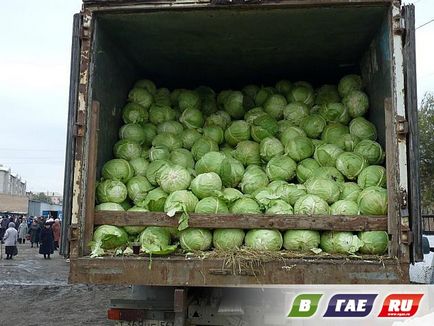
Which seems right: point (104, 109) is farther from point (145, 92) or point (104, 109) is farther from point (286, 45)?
point (286, 45)

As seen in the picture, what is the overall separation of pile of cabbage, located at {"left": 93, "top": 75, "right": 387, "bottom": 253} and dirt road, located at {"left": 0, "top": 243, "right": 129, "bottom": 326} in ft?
12.1

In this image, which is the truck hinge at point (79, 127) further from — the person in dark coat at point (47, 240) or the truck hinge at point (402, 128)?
the person in dark coat at point (47, 240)

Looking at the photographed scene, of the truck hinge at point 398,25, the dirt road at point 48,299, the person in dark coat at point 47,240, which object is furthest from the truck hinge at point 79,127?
the person in dark coat at point 47,240

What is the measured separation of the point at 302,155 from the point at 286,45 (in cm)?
112

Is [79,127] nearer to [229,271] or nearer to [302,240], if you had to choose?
[229,271]

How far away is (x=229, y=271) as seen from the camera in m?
3.52

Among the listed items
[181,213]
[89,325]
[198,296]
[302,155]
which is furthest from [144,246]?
[89,325]

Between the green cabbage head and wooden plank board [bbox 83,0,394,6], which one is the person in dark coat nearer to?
wooden plank board [bbox 83,0,394,6]

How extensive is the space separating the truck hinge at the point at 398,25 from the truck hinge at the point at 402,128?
2.15 ft

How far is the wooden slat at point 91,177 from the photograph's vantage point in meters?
3.81

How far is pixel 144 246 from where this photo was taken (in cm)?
377

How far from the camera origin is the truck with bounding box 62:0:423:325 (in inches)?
138

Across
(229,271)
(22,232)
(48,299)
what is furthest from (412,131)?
(22,232)

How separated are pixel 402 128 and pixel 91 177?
7.60ft
